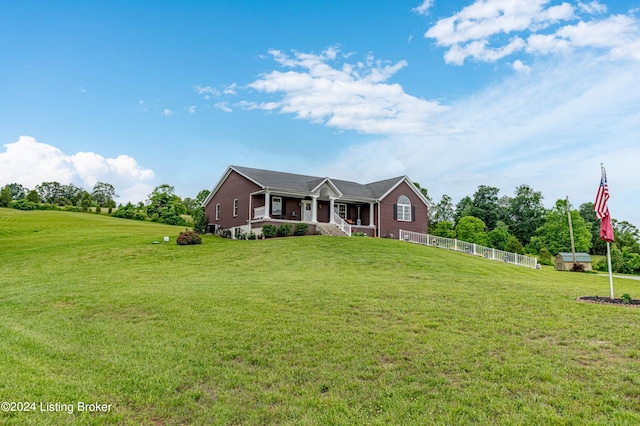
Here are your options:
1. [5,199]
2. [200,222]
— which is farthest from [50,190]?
[200,222]

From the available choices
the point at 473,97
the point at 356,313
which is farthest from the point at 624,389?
the point at 473,97

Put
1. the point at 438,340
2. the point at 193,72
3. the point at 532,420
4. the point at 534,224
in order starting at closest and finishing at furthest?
the point at 532,420 < the point at 438,340 < the point at 193,72 < the point at 534,224

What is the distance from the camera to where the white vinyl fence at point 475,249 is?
28.0 m

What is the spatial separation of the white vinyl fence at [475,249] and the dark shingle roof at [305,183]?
4.65 m

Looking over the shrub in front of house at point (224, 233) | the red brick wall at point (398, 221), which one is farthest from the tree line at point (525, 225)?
the shrub in front of house at point (224, 233)

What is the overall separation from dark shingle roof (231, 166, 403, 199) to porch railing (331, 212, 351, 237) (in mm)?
2120

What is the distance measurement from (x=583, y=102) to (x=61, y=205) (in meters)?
66.9

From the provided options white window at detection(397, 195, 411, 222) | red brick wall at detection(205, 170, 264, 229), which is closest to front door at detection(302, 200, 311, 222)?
red brick wall at detection(205, 170, 264, 229)

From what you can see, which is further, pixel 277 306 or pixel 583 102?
pixel 583 102

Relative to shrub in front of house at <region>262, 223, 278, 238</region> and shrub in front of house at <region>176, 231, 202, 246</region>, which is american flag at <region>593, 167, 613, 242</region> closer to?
shrub in front of house at <region>262, 223, 278, 238</region>

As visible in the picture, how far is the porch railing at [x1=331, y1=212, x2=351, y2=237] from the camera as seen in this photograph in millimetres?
29231

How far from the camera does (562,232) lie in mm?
47344

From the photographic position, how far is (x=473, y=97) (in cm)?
1967

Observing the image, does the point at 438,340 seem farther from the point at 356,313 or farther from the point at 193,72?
the point at 193,72
